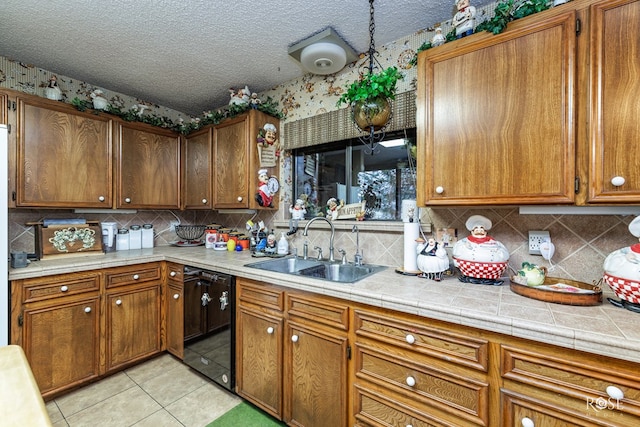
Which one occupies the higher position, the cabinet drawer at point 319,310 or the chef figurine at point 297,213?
the chef figurine at point 297,213

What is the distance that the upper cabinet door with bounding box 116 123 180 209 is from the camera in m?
2.53

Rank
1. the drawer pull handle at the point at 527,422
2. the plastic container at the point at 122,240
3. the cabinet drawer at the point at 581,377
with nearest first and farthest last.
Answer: the cabinet drawer at the point at 581,377 → the drawer pull handle at the point at 527,422 → the plastic container at the point at 122,240

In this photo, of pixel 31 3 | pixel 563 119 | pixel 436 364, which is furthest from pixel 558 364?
pixel 31 3

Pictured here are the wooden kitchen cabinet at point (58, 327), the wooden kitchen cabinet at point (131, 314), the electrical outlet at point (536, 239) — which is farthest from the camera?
the wooden kitchen cabinet at point (131, 314)

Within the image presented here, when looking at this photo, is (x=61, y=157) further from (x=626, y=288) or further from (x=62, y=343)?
(x=626, y=288)

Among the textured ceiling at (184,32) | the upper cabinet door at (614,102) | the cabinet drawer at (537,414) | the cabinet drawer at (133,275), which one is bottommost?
the cabinet drawer at (537,414)

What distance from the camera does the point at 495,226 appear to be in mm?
1624

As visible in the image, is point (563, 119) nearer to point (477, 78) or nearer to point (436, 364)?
point (477, 78)

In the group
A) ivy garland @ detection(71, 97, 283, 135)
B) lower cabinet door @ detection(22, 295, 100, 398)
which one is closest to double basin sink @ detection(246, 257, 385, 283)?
lower cabinet door @ detection(22, 295, 100, 398)

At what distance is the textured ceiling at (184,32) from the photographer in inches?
65.7

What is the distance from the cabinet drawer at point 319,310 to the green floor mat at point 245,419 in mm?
705

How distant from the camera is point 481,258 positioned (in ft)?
4.68

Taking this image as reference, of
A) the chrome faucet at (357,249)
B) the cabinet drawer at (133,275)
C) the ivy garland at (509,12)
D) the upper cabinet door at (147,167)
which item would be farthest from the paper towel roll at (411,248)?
the upper cabinet door at (147,167)

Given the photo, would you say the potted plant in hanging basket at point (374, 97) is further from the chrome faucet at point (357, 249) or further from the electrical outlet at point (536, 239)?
the electrical outlet at point (536, 239)
